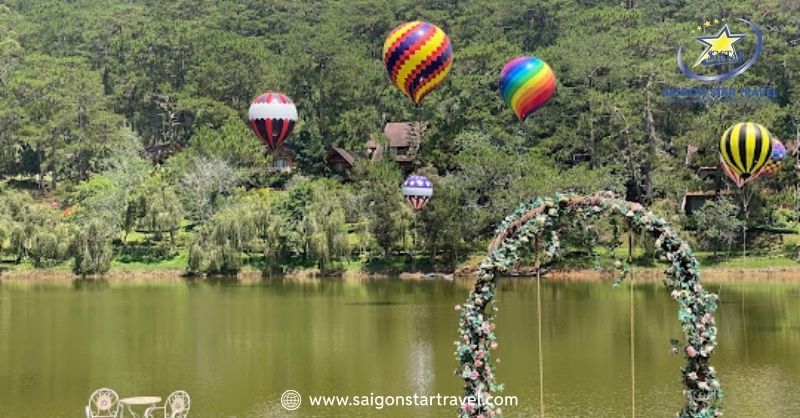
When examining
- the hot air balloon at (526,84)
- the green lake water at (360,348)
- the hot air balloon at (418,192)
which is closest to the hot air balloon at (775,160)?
the green lake water at (360,348)

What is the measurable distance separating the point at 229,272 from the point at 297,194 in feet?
16.1

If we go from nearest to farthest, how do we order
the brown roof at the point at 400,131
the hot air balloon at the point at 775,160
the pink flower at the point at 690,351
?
the pink flower at the point at 690,351 < the hot air balloon at the point at 775,160 < the brown roof at the point at 400,131

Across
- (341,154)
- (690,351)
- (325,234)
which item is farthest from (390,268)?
(690,351)

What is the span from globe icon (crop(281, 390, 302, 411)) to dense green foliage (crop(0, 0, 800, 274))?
74.3 feet

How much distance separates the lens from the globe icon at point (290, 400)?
1742 centimetres

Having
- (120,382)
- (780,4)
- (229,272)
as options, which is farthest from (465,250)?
(780,4)

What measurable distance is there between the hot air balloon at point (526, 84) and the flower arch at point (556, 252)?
3333 cm

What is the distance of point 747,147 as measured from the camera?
34281mm

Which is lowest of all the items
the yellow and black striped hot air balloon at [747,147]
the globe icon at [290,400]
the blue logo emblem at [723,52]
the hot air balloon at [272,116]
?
the globe icon at [290,400]

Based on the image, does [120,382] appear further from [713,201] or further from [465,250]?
[713,201]

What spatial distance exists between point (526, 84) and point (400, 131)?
17063 mm

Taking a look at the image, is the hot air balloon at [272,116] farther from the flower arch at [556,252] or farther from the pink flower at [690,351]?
the pink flower at [690,351]

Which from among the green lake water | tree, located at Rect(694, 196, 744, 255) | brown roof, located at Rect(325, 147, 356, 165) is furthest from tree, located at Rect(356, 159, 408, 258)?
tree, located at Rect(694, 196, 744, 255)

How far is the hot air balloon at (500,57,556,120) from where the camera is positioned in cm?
4234
